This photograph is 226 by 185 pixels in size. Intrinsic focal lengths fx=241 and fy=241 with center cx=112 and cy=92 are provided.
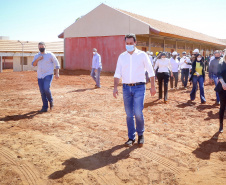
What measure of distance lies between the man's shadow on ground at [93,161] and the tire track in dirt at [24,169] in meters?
0.22

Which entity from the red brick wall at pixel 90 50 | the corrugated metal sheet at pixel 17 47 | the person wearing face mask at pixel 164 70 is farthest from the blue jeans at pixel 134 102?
the corrugated metal sheet at pixel 17 47

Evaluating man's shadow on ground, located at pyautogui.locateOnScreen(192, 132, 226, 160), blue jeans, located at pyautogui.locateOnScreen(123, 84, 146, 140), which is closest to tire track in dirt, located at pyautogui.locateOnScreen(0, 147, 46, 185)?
blue jeans, located at pyautogui.locateOnScreen(123, 84, 146, 140)

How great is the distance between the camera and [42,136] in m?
5.16

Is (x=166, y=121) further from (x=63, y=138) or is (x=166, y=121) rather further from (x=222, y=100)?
(x=63, y=138)

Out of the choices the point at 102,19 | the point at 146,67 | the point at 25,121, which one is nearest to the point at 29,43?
the point at 102,19

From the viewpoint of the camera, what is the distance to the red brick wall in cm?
2319

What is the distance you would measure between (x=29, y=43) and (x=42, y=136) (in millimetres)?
28694

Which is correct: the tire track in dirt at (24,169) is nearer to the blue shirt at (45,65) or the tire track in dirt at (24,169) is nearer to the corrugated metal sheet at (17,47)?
the blue shirt at (45,65)

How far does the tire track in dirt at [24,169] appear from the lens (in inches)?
132

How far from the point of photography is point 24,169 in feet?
12.1

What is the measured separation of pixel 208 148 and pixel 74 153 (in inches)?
101

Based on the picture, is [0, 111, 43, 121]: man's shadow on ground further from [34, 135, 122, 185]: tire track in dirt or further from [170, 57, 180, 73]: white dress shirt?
[170, 57, 180, 73]: white dress shirt

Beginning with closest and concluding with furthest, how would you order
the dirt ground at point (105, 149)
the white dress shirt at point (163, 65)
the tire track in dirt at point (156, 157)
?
the dirt ground at point (105, 149), the tire track in dirt at point (156, 157), the white dress shirt at point (163, 65)

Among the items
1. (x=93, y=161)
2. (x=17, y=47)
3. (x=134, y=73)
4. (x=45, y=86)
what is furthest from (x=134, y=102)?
(x=17, y=47)
